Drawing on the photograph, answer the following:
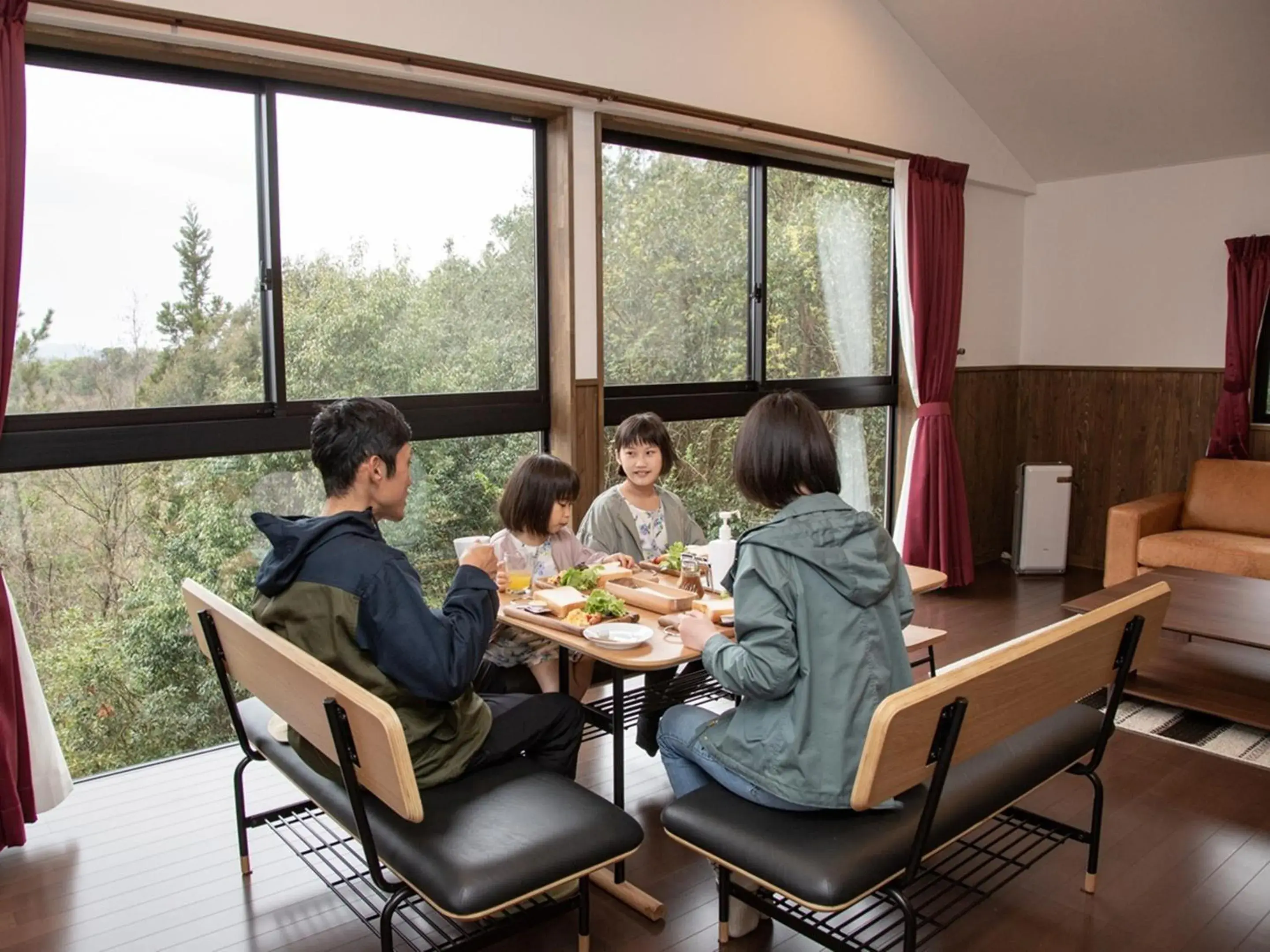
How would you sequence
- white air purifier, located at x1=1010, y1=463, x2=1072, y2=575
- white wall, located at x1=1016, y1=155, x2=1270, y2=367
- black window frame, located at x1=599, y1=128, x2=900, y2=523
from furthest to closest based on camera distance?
white air purifier, located at x1=1010, y1=463, x2=1072, y2=575 → white wall, located at x1=1016, y1=155, x2=1270, y2=367 → black window frame, located at x1=599, y1=128, x2=900, y2=523

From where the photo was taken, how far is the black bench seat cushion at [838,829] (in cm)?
181

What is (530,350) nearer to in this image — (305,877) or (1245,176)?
(305,877)

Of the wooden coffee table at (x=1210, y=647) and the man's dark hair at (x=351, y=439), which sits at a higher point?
the man's dark hair at (x=351, y=439)

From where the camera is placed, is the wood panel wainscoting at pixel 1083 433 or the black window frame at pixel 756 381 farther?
the wood panel wainscoting at pixel 1083 433

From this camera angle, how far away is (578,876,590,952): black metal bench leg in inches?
78.8

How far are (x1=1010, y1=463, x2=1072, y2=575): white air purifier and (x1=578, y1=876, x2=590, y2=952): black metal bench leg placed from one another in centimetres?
463

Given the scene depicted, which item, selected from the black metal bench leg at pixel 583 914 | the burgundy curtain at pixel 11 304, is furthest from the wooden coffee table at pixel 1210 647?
the burgundy curtain at pixel 11 304

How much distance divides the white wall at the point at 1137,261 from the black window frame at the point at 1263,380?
19 cm

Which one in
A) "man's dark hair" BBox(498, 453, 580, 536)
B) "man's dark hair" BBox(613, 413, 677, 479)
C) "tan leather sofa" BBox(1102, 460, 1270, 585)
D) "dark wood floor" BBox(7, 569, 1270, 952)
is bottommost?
"dark wood floor" BBox(7, 569, 1270, 952)

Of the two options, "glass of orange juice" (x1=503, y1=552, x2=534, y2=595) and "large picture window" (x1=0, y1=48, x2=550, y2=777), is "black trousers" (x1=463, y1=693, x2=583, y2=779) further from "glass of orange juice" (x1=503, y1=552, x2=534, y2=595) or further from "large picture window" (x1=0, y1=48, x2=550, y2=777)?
"large picture window" (x1=0, y1=48, x2=550, y2=777)

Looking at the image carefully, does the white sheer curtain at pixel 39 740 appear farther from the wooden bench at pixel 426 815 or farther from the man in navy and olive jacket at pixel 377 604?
the man in navy and olive jacket at pixel 377 604

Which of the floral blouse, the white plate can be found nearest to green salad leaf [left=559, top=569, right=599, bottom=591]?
the white plate

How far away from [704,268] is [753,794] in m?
3.26

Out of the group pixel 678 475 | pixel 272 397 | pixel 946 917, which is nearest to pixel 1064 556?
pixel 678 475
